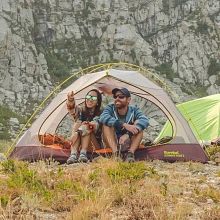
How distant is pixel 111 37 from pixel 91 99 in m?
36.4

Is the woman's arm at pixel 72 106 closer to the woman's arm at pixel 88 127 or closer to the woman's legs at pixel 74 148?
the woman's arm at pixel 88 127

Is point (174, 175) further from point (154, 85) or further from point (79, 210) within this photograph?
point (154, 85)

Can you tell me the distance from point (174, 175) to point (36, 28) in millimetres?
38338

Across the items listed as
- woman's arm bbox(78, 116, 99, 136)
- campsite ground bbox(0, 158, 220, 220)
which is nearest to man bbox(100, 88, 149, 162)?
woman's arm bbox(78, 116, 99, 136)

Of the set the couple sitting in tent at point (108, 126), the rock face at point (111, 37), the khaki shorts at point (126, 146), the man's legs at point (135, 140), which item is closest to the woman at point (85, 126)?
the couple sitting in tent at point (108, 126)

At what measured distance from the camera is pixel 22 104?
33.5 meters

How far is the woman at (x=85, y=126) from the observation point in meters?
6.38

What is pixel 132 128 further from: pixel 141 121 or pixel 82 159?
pixel 82 159

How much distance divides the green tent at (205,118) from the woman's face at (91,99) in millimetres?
3970

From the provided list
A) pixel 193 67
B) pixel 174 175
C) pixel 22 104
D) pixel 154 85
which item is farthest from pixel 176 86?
pixel 174 175

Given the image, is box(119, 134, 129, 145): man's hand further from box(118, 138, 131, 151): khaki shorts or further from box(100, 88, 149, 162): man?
box(118, 138, 131, 151): khaki shorts

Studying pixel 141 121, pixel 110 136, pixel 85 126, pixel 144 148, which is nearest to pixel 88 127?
pixel 85 126

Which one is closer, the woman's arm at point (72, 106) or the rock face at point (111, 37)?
the woman's arm at point (72, 106)

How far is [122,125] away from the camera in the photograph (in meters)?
6.37
